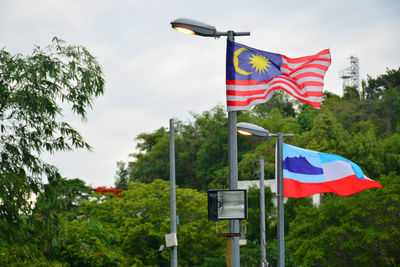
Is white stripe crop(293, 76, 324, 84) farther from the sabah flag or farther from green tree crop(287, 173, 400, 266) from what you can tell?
green tree crop(287, 173, 400, 266)

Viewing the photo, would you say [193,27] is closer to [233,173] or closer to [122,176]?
[233,173]

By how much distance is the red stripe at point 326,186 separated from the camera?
58.2 ft

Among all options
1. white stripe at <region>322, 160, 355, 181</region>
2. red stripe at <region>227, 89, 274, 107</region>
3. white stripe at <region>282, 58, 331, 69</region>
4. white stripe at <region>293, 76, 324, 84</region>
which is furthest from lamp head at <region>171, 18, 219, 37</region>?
white stripe at <region>322, 160, 355, 181</region>

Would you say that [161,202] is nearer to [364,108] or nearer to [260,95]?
[260,95]

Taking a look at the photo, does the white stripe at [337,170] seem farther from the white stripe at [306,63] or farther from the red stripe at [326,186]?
the white stripe at [306,63]

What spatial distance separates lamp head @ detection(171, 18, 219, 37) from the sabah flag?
876 centimetres

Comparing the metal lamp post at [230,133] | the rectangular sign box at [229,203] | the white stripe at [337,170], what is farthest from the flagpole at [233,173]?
the white stripe at [337,170]

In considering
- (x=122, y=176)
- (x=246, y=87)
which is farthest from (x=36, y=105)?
(x=122, y=176)

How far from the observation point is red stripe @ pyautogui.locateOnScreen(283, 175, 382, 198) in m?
17.7

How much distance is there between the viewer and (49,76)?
1557 centimetres

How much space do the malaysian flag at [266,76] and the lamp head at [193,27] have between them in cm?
84

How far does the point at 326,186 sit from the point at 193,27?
9692mm

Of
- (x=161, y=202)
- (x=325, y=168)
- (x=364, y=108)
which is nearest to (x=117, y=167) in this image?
(x=364, y=108)

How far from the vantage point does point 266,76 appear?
39.5 feet
